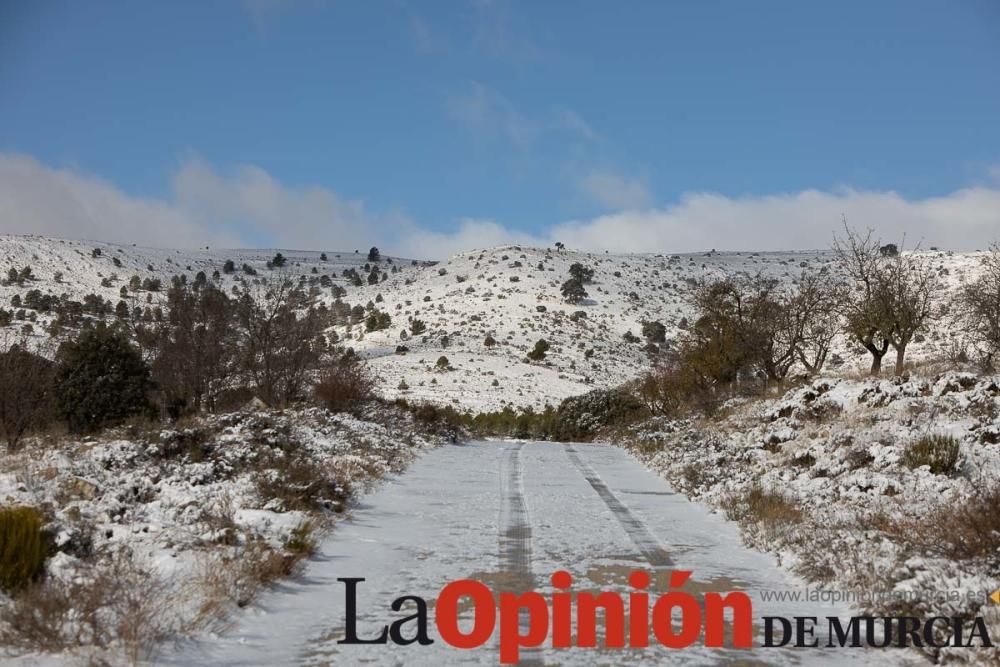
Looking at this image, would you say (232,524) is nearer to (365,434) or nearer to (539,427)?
(365,434)

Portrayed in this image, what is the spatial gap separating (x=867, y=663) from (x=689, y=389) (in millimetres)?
28286

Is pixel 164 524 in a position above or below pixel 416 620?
above

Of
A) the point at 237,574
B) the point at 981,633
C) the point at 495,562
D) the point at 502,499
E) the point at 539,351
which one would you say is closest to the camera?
the point at 981,633

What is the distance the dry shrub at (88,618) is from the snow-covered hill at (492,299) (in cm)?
3122

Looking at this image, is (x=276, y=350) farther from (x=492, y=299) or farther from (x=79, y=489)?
(x=492, y=299)

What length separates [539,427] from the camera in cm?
4131

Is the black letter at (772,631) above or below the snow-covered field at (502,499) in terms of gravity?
below

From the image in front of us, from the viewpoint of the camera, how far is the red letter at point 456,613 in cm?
586

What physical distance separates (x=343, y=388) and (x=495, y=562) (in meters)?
19.4

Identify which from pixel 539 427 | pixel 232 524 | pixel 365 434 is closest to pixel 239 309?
pixel 365 434

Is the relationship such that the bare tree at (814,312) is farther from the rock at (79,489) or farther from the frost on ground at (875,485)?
the rock at (79,489)

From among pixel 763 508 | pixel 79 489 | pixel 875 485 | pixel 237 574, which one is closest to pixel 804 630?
pixel 237 574

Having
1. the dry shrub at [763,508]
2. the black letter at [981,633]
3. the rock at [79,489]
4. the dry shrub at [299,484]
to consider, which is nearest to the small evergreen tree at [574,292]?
Result: the dry shrub at [299,484]

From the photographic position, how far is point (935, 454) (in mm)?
11656
